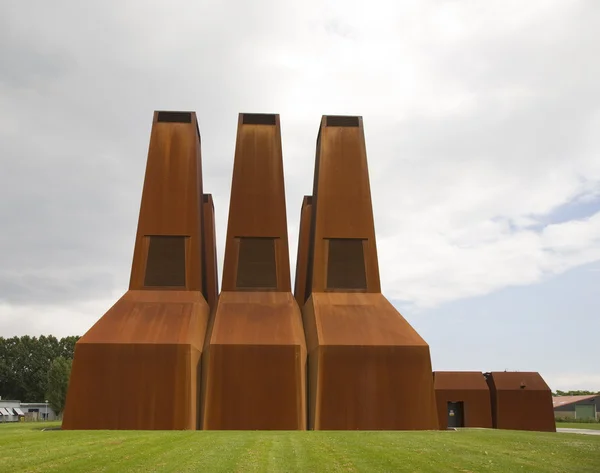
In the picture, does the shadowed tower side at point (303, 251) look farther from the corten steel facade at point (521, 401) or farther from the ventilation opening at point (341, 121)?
the corten steel facade at point (521, 401)

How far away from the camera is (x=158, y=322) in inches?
899

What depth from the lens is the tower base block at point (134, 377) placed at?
20.7m

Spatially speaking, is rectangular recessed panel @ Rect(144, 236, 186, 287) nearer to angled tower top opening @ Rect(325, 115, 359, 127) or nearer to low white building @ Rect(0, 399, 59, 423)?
angled tower top opening @ Rect(325, 115, 359, 127)

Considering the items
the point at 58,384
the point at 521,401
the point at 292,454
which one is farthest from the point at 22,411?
the point at 292,454

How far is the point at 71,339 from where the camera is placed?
230 feet

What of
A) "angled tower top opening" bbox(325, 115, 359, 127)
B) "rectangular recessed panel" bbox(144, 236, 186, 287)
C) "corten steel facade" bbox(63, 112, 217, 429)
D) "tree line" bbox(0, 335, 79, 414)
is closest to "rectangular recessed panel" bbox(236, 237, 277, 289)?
"corten steel facade" bbox(63, 112, 217, 429)

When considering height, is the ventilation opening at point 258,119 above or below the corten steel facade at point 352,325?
above

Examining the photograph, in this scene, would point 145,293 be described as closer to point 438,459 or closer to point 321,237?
point 321,237

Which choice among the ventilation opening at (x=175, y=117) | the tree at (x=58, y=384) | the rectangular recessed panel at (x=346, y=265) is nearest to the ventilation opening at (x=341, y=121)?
the rectangular recessed panel at (x=346, y=265)

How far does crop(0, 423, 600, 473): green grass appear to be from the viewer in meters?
10.1

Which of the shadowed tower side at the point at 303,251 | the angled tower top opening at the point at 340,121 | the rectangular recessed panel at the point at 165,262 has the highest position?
the angled tower top opening at the point at 340,121

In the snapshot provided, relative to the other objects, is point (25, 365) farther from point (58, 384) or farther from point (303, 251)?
point (303, 251)

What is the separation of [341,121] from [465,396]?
18.0m

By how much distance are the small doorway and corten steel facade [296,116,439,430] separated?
13.0 meters
